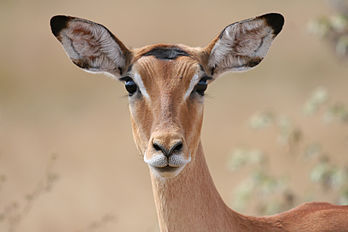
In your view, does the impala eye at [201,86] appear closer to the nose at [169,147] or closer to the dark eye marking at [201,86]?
the dark eye marking at [201,86]

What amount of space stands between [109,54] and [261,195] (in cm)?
561

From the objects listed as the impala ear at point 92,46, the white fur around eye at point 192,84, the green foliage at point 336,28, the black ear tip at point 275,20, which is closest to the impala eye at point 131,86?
the impala ear at point 92,46

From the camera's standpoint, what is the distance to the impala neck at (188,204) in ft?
19.5

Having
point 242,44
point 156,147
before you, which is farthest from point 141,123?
point 242,44

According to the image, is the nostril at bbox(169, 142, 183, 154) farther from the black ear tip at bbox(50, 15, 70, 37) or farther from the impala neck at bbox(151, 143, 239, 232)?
the black ear tip at bbox(50, 15, 70, 37)

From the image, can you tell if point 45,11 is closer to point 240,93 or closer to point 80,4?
point 80,4

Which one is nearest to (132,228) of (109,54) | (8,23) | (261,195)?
(261,195)

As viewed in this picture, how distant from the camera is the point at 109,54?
637cm

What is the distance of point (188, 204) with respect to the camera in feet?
19.6

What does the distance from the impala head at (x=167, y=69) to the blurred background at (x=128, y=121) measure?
287cm

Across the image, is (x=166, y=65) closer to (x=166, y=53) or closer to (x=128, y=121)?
(x=166, y=53)

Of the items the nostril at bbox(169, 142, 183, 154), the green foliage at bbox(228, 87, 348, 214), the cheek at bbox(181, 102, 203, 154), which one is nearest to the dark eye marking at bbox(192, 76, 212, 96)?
the cheek at bbox(181, 102, 203, 154)

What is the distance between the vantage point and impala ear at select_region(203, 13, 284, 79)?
6.29 m

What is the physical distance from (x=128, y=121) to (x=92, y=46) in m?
13.4
